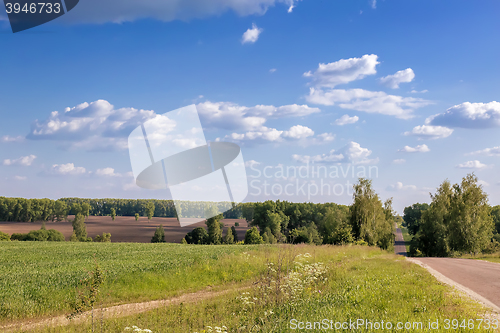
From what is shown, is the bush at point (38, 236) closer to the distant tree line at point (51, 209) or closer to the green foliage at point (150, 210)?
the distant tree line at point (51, 209)

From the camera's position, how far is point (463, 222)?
3575 cm

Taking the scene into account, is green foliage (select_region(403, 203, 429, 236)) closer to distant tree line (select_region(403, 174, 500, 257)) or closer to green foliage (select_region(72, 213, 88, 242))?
distant tree line (select_region(403, 174, 500, 257))

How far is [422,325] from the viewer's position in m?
5.20

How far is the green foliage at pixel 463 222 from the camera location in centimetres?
3522

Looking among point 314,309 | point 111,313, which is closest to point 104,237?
point 111,313

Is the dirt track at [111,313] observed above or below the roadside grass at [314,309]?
below

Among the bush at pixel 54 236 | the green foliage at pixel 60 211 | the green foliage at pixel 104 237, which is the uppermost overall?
the green foliage at pixel 60 211

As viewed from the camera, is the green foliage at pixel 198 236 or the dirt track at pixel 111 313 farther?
the green foliage at pixel 198 236

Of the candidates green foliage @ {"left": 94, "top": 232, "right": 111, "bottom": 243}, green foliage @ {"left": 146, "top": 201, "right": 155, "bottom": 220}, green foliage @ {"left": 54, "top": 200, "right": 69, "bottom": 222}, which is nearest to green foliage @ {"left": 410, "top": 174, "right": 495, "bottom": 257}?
green foliage @ {"left": 94, "top": 232, "right": 111, "bottom": 243}

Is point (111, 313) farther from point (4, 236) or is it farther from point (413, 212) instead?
point (413, 212)

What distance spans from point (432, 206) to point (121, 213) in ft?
416

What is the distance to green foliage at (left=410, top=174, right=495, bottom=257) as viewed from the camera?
3522 centimetres

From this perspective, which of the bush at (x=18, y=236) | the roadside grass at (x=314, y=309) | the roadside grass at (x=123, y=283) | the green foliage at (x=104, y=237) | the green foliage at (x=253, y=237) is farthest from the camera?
the green foliage at (x=104, y=237)

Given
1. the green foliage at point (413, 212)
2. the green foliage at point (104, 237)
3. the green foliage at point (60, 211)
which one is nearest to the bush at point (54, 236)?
the green foliage at point (104, 237)
